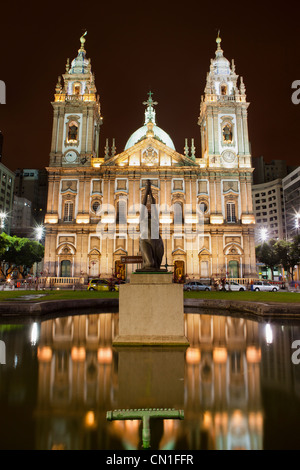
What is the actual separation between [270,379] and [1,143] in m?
91.6

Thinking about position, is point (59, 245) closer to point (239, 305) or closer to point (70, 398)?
point (239, 305)

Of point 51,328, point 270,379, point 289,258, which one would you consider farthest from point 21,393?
point 289,258

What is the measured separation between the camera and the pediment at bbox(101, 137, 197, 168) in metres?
38.9

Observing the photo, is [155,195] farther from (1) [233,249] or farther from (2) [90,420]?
(2) [90,420]

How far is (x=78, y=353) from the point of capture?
6148 mm

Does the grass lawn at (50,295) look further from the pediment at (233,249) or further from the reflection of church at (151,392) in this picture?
the pediment at (233,249)

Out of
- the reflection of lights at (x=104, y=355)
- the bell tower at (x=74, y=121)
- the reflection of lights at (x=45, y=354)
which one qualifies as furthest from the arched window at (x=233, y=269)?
the reflection of lights at (x=45, y=354)

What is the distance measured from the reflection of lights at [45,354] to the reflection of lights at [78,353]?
43 centimetres

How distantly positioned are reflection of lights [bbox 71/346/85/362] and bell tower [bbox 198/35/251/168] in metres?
35.7

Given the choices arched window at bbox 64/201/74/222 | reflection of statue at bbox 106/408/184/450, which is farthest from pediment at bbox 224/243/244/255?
reflection of statue at bbox 106/408/184/450

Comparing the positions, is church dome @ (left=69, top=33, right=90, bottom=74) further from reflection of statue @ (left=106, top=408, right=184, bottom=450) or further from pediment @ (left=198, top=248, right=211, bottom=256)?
reflection of statue @ (left=106, top=408, right=184, bottom=450)

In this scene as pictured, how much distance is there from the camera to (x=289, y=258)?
151 feet

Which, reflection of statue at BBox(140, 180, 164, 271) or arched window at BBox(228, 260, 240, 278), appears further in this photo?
arched window at BBox(228, 260, 240, 278)

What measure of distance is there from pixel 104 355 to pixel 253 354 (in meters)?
2.88
